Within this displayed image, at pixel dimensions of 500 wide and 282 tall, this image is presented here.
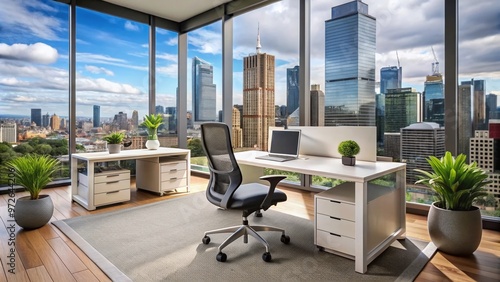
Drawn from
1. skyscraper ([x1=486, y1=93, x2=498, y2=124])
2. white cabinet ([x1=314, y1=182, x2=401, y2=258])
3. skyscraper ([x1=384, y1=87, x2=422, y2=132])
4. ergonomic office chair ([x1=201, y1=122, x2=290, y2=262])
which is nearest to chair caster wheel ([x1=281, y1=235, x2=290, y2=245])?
ergonomic office chair ([x1=201, y1=122, x2=290, y2=262])

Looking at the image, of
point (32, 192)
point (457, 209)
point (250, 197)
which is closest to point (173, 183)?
point (32, 192)

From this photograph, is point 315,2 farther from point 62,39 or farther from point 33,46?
point 33,46

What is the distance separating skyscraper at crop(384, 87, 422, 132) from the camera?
11.0 ft

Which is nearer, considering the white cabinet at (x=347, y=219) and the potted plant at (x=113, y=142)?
the white cabinet at (x=347, y=219)

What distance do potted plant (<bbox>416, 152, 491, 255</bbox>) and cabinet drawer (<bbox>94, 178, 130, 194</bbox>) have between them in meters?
3.32

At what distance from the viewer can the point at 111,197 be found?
145 inches

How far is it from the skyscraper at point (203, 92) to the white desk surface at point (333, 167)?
2764mm

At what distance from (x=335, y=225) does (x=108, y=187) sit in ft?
8.90

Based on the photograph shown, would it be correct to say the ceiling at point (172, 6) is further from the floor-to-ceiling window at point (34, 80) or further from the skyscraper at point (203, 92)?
the floor-to-ceiling window at point (34, 80)

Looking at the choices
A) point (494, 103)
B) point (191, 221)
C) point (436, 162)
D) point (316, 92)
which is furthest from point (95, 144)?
point (494, 103)

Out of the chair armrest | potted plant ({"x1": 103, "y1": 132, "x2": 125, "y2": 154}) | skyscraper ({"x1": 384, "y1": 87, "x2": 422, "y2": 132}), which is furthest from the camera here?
potted plant ({"x1": 103, "y1": 132, "x2": 125, "y2": 154})

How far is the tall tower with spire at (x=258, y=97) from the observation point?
4707 mm

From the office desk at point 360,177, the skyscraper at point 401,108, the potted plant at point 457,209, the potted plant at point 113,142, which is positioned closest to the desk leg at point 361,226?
the office desk at point 360,177

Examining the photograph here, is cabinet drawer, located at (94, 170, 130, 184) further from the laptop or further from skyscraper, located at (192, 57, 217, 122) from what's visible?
skyscraper, located at (192, 57, 217, 122)
